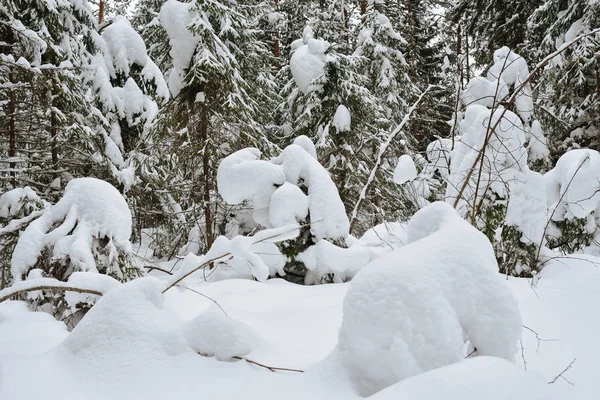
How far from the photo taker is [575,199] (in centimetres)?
452

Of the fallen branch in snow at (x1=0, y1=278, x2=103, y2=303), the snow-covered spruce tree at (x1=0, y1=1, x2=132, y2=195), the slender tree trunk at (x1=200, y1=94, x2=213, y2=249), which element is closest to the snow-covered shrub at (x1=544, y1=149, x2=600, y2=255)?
the fallen branch in snow at (x1=0, y1=278, x2=103, y2=303)

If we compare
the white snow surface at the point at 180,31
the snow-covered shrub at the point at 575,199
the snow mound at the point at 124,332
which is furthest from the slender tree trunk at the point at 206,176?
the snow mound at the point at 124,332

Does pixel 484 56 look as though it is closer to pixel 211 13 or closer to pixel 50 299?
pixel 211 13

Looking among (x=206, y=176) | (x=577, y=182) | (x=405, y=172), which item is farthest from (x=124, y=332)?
(x=206, y=176)

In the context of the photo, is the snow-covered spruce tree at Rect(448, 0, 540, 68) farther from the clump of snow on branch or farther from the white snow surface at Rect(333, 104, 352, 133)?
the clump of snow on branch

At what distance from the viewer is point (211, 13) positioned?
24.5ft

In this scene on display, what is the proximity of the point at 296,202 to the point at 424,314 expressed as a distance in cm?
313

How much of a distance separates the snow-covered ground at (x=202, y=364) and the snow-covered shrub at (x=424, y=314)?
0.08 metres

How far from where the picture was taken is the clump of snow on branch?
141 inches

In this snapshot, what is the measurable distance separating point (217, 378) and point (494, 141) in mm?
4378

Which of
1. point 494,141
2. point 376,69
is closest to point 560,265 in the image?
point 494,141

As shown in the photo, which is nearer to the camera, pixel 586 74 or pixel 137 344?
pixel 137 344

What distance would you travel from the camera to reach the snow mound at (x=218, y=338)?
1.56 meters

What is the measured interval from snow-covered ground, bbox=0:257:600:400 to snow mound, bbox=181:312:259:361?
1 cm
